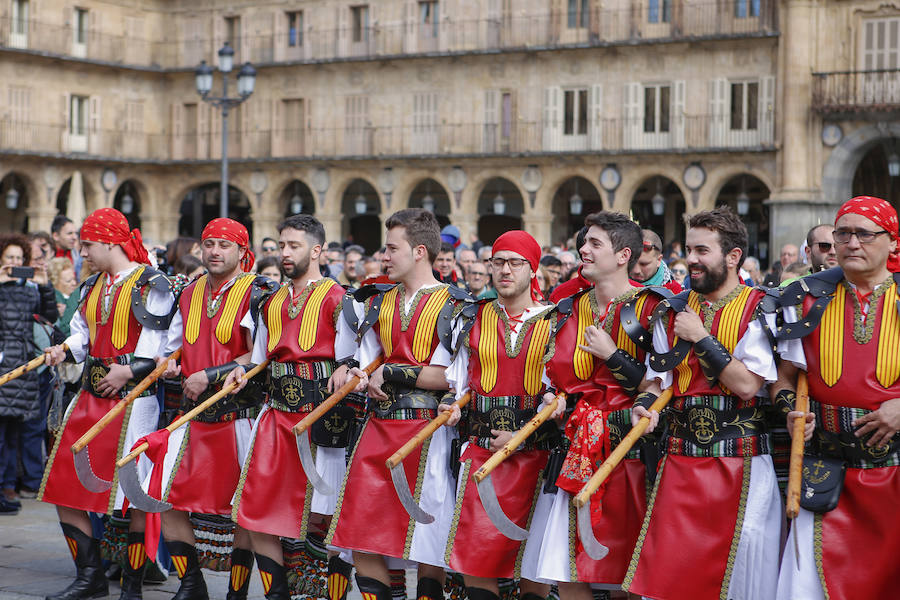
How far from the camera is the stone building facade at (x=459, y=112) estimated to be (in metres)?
29.6

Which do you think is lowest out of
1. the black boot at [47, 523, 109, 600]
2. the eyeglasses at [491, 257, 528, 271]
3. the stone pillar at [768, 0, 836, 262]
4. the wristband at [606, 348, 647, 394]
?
the black boot at [47, 523, 109, 600]

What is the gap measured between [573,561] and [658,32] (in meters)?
27.7

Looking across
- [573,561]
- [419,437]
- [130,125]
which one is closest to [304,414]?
[419,437]

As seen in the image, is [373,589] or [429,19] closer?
[373,589]

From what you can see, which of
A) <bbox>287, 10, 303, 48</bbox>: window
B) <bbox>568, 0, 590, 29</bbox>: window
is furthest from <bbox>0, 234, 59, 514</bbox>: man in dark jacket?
<bbox>287, 10, 303, 48</bbox>: window

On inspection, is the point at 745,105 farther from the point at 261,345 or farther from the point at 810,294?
the point at 810,294

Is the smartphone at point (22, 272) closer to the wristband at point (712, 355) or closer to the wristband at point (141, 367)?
the wristband at point (141, 367)

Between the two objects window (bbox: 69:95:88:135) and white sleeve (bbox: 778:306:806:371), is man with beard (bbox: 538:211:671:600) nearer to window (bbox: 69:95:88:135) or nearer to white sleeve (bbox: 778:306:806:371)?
white sleeve (bbox: 778:306:806:371)

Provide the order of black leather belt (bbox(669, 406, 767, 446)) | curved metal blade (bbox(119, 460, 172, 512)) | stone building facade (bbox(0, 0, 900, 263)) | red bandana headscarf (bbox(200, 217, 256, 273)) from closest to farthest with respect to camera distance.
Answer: black leather belt (bbox(669, 406, 767, 446)), curved metal blade (bbox(119, 460, 172, 512)), red bandana headscarf (bbox(200, 217, 256, 273)), stone building facade (bbox(0, 0, 900, 263))

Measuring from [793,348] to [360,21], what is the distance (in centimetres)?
3175

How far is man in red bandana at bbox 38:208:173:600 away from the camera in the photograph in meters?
7.23

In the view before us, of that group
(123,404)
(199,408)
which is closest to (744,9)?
(123,404)

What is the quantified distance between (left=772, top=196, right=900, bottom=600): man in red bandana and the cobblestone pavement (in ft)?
11.3

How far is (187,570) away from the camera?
698 cm
